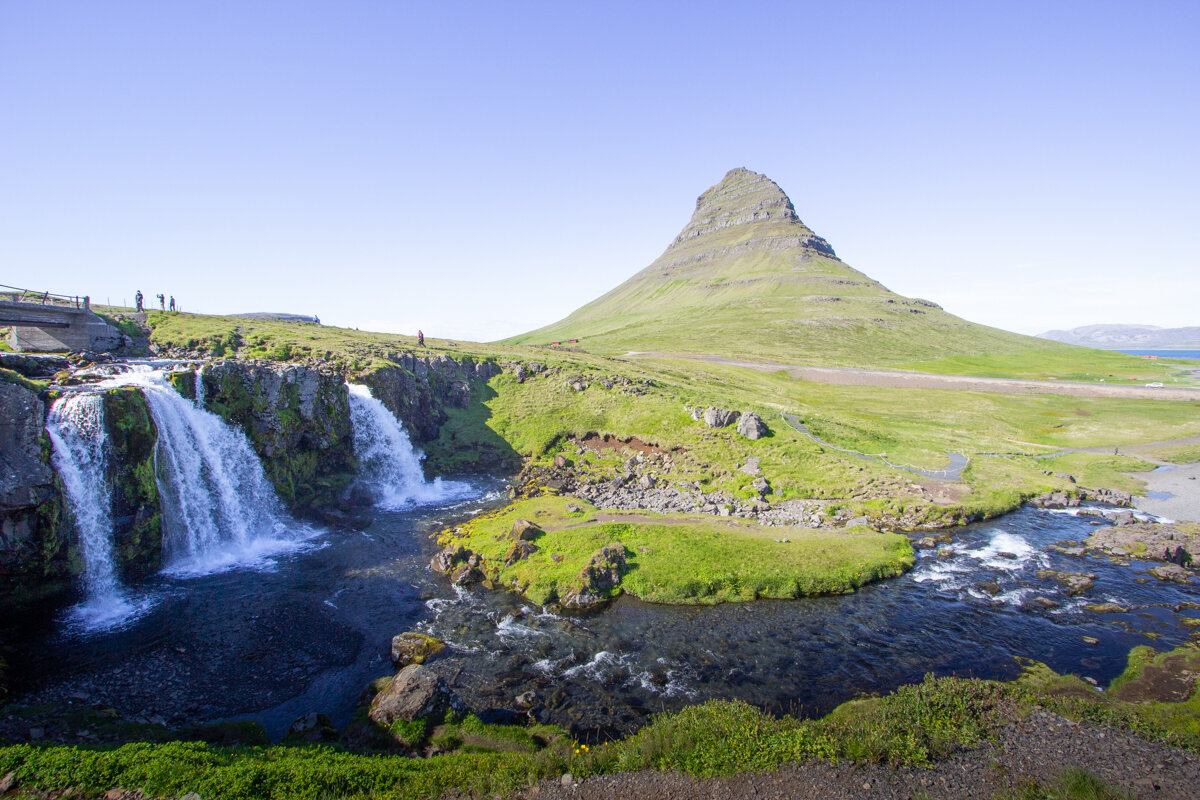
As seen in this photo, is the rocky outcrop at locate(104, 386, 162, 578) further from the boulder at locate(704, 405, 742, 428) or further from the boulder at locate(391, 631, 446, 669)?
the boulder at locate(704, 405, 742, 428)

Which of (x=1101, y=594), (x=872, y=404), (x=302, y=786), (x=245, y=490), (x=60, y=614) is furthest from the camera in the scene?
(x=872, y=404)

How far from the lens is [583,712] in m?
21.2

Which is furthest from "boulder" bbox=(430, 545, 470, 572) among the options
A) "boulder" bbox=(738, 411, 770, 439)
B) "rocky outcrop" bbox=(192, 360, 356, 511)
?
"boulder" bbox=(738, 411, 770, 439)

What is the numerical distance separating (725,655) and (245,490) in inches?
1504

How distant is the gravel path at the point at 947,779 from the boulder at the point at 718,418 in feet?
133

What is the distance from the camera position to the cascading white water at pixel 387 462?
50.8 meters

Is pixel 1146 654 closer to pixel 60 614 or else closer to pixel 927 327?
pixel 60 614

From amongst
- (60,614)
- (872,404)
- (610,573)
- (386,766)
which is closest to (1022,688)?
(610,573)

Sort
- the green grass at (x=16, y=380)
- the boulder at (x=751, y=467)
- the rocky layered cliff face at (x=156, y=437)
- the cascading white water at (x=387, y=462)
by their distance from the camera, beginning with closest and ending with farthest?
the rocky layered cliff face at (x=156, y=437)
the green grass at (x=16, y=380)
the boulder at (x=751, y=467)
the cascading white water at (x=387, y=462)

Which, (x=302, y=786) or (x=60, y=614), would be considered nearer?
(x=302, y=786)

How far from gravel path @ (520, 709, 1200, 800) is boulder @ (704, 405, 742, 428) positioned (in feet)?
133

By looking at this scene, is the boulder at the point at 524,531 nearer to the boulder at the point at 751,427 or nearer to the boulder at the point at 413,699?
the boulder at the point at 413,699

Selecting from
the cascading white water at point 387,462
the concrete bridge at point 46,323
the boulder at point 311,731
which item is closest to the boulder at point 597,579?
the boulder at point 311,731

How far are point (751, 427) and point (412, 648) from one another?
1557 inches
